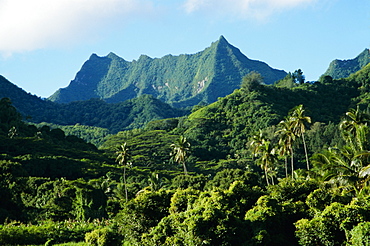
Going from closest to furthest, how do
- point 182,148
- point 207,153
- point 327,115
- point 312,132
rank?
point 182,148 < point 312,132 < point 207,153 < point 327,115

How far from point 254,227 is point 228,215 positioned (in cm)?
245

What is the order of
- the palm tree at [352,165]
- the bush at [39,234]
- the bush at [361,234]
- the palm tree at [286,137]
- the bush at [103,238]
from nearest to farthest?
the bush at [361,234] < the bush at [103,238] < the palm tree at [352,165] < the bush at [39,234] < the palm tree at [286,137]

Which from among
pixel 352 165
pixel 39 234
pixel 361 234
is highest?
pixel 352 165

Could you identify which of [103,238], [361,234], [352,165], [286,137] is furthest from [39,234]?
[286,137]

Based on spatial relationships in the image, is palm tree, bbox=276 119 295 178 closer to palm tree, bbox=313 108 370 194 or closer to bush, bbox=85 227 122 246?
palm tree, bbox=313 108 370 194

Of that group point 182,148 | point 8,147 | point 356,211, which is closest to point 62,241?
point 356,211

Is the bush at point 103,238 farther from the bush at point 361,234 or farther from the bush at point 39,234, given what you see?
the bush at point 361,234

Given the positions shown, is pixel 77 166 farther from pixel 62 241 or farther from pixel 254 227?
pixel 254 227

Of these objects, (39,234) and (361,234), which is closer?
(361,234)

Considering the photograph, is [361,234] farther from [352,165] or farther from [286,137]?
[286,137]

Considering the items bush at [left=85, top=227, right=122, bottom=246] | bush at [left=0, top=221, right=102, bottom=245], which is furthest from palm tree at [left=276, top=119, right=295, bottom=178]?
bush at [left=85, top=227, right=122, bottom=246]

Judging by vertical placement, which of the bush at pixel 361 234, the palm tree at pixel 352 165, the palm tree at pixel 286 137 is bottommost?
the bush at pixel 361 234

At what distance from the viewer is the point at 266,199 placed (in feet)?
118

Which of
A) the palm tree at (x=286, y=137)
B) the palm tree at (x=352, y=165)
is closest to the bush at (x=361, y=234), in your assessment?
the palm tree at (x=352, y=165)
